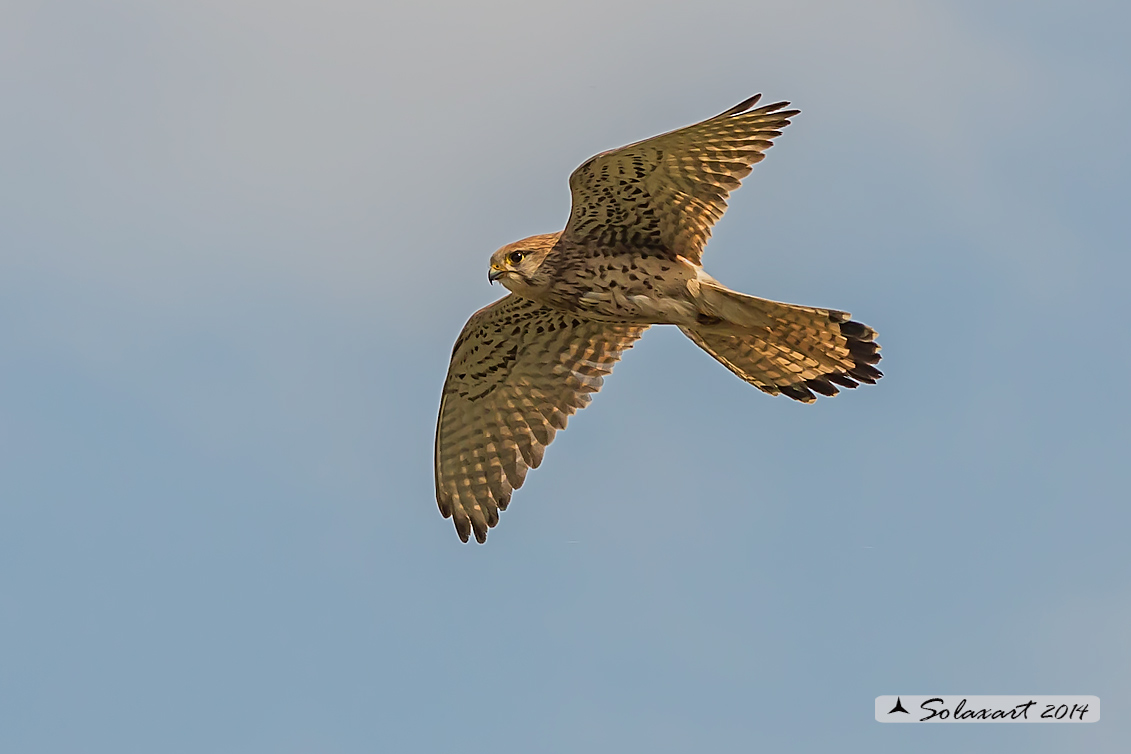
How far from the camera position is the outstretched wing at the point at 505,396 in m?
11.2

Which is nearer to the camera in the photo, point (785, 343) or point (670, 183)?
point (670, 183)

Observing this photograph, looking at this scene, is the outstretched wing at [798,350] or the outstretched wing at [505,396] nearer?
the outstretched wing at [798,350]

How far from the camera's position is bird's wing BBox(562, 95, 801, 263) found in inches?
373

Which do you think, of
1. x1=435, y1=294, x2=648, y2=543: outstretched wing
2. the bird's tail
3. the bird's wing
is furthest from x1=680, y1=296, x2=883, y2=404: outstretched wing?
x1=435, y1=294, x2=648, y2=543: outstretched wing

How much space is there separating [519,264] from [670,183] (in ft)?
3.52

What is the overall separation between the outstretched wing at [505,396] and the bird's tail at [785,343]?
111cm

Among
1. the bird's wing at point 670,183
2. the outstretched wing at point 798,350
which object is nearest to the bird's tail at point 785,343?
the outstretched wing at point 798,350

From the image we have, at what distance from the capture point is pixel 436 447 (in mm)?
11602

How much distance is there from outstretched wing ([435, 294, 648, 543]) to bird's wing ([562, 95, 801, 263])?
1267 mm

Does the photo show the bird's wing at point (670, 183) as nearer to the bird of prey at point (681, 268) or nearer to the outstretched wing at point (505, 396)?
the bird of prey at point (681, 268)

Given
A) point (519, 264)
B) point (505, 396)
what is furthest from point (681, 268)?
point (505, 396)

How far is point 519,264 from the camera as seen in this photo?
991cm

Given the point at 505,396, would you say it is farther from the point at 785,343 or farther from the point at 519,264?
the point at 785,343

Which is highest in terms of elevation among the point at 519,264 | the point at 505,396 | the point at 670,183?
the point at 670,183
